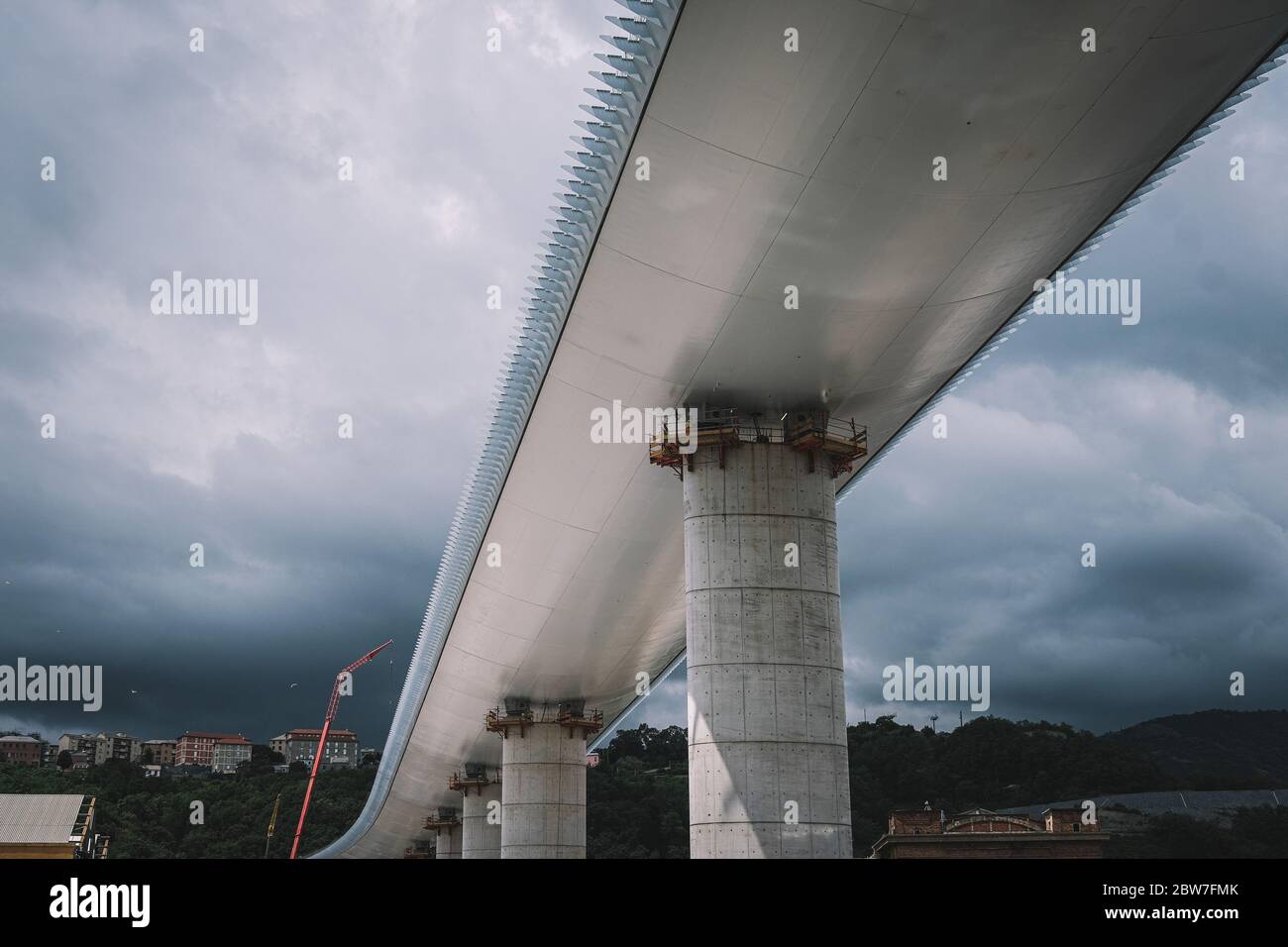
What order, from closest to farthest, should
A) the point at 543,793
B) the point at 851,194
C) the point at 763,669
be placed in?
1. the point at 851,194
2. the point at 763,669
3. the point at 543,793

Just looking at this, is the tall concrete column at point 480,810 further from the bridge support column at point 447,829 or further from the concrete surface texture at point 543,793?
the concrete surface texture at point 543,793

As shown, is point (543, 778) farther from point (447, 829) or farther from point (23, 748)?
point (23, 748)

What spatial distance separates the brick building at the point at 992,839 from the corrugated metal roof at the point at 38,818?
29986 millimetres

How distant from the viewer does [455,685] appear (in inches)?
1777


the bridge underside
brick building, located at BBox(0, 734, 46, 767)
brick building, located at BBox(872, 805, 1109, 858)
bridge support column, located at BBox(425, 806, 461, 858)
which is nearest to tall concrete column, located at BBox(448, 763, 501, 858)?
bridge support column, located at BBox(425, 806, 461, 858)

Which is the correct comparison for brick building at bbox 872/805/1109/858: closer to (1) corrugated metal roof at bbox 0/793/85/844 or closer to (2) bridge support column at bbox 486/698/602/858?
(2) bridge support column at bbox 486/698/602/858

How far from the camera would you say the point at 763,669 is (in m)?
21.9

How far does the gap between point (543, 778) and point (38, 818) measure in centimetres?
1701

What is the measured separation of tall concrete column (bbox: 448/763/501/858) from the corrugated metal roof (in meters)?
21.9

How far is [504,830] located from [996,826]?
23.0 metres

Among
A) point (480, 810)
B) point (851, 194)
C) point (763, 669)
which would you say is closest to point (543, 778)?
point (480, 810)

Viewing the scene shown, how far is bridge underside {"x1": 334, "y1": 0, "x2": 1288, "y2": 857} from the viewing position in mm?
14711
